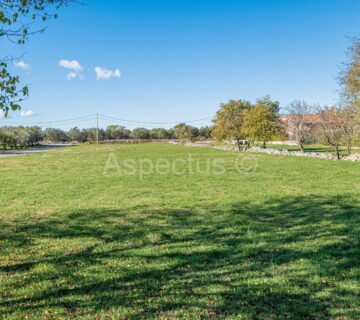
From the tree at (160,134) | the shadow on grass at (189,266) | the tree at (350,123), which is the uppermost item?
the tree at (160,134)

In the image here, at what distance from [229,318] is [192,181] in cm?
1118

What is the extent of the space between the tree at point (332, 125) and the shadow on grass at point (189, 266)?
23.4 meters

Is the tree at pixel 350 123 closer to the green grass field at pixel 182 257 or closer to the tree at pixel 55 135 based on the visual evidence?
the green grass field at pixel 182 257

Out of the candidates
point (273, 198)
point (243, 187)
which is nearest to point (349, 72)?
point (243, 187)

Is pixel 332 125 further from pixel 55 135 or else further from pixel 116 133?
pixel 55 135

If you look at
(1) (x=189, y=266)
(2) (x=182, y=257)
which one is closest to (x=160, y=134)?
(2) (x=182, y=257)

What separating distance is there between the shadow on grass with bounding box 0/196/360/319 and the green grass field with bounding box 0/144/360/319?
18 mm

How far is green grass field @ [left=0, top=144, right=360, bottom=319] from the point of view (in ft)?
12.5

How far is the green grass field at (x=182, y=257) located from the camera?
12.5 ft

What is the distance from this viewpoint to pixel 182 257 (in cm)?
536

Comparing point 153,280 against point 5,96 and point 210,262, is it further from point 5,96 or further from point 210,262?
point 5,96

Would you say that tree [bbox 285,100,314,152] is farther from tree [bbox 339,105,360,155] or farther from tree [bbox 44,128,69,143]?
tree [bbox 44,128,69,143]

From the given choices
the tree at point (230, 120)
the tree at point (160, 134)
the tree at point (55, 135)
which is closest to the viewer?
the tree at point (230, 120)

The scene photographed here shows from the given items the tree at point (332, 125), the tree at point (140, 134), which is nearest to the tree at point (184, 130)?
the tree at point (140, 134)
